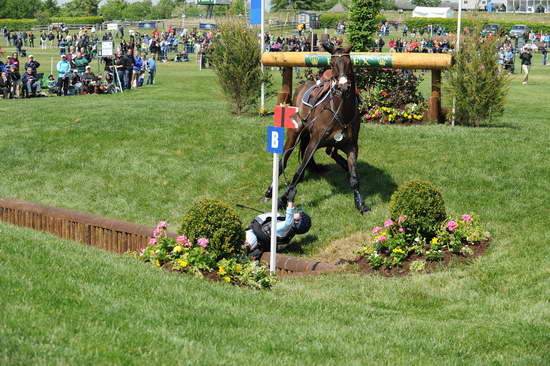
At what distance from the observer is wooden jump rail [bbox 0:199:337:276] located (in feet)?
39.7

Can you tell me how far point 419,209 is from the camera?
11711 millimetres

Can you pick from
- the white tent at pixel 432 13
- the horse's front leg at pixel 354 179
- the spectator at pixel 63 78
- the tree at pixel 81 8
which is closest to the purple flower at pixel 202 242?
the horse's front leg at pixel 354 179

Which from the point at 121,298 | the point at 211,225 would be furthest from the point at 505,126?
the point at 121,298

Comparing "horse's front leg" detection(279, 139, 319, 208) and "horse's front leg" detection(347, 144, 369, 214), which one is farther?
"horse's front leg" detection(279, 139, 319, 208)

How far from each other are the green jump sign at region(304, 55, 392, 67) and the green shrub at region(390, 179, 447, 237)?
6.53 meters

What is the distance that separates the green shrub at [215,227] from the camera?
1059 centimetres

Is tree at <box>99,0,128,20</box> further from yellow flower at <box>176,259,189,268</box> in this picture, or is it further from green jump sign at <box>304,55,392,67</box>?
yellow flower at <box>176,259,189,268</box>

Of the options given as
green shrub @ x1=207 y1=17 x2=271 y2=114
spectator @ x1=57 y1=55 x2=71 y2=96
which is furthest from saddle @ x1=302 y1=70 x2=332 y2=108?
spectator @ x1=57 y1=55 x2=71 y2=96

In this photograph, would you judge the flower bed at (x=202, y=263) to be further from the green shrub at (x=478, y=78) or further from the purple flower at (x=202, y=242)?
the green shrub at (x=478, y=78)

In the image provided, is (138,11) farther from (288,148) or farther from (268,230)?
(268,230)

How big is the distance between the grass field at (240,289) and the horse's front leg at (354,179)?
0.28m

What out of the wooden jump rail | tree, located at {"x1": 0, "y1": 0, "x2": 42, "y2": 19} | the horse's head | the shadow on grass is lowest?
the wooden jump rail

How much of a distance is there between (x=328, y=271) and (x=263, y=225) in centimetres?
145

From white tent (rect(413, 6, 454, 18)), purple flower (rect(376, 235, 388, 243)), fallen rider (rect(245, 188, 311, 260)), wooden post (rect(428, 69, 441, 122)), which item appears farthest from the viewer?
white tent (rect(413, 6, 454, 18))
